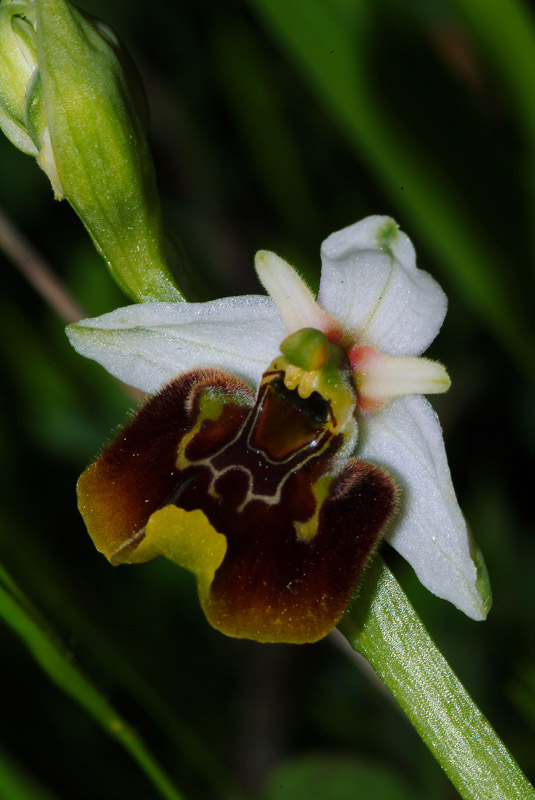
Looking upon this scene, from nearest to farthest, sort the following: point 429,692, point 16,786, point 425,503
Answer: point 429,692 → point 425,503 → point 16,786

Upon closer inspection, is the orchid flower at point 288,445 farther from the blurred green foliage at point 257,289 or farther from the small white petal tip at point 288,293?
the blurred green foliage at point 257,289

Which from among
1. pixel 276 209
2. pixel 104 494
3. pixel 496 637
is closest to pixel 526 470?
pixel 496 637

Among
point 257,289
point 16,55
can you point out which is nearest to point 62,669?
point 16,55

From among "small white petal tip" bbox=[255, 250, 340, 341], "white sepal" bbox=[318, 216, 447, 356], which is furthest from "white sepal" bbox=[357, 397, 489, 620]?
"small white petal tip" bbox=[255, 250, 340, 341]

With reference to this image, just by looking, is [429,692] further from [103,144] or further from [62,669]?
Result: [103,144]

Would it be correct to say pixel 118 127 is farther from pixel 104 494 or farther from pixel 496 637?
pixel 496 637

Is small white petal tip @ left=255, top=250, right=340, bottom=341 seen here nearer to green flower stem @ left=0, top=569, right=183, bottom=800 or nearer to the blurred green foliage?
the blurred green foliage

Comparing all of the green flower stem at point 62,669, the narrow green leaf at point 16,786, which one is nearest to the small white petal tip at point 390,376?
the green flower stem at point 62,669
